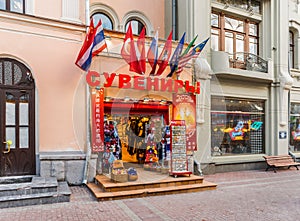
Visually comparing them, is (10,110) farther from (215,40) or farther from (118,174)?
(215,40)

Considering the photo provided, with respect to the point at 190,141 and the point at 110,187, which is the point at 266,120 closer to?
the point at 190,141

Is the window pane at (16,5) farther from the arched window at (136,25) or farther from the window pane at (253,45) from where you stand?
the window pane at (253,45)

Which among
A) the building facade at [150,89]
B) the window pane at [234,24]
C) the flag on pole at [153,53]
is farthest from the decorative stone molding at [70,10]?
the window pane at [234,24]

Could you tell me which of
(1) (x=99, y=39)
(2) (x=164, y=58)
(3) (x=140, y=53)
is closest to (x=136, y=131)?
(2) (x=164, y=58)

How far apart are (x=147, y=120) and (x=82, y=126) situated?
293 centimetres

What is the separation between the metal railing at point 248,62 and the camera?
11.4 metres

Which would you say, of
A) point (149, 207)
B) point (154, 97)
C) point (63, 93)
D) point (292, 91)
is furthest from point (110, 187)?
point (292, 91)

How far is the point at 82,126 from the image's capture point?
8336mm

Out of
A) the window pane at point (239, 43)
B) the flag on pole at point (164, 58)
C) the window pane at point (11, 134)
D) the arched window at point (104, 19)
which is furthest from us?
the window pane at point (239, 43)

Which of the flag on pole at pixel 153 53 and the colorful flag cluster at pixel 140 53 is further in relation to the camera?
the flag on pole at pixel 153 53

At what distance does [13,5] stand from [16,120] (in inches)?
130

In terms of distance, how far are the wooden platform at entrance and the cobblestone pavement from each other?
17cm

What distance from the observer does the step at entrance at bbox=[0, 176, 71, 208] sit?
20.2 ft

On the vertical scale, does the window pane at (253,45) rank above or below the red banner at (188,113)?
above
